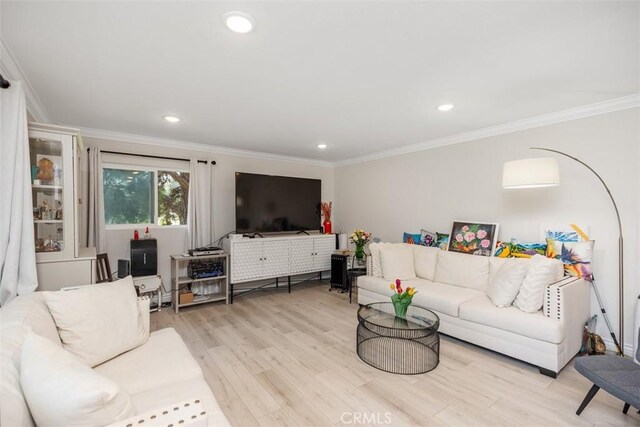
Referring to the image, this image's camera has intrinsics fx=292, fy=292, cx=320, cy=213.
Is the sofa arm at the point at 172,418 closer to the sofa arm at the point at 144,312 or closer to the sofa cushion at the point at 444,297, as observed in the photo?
the sofa arm at the point at 144,312

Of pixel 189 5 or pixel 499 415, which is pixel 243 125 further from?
pixel 499 415

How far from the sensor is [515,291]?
8.77 feet

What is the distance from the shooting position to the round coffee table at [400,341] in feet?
7.97

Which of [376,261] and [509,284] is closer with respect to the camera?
[509,284]

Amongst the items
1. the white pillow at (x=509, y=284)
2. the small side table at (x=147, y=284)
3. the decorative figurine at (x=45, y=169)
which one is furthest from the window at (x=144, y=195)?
the white pillow at (x=509, y=284)

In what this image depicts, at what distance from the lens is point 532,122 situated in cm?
316

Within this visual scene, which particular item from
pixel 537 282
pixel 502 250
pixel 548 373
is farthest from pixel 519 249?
pixel 548 373

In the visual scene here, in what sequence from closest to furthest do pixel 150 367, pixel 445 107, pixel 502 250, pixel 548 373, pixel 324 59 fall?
pixel 150 367
pixel 324 59
pixel 548 373
pixel 445 107
pixel 502 250

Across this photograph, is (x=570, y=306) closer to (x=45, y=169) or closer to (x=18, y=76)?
(x=45, y=169)

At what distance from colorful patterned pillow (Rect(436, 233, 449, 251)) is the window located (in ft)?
12.0

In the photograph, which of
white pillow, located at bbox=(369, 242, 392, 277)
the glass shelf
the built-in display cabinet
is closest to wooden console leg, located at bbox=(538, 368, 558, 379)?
white pillow, located at bbox=(369, 242, 392, 277)

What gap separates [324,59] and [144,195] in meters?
3.38

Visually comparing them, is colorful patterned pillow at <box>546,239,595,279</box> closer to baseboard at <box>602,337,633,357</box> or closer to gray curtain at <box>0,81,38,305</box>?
baseboard at <box>602,337,633,357</box>

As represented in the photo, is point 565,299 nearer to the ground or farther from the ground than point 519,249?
nearer to the ground
